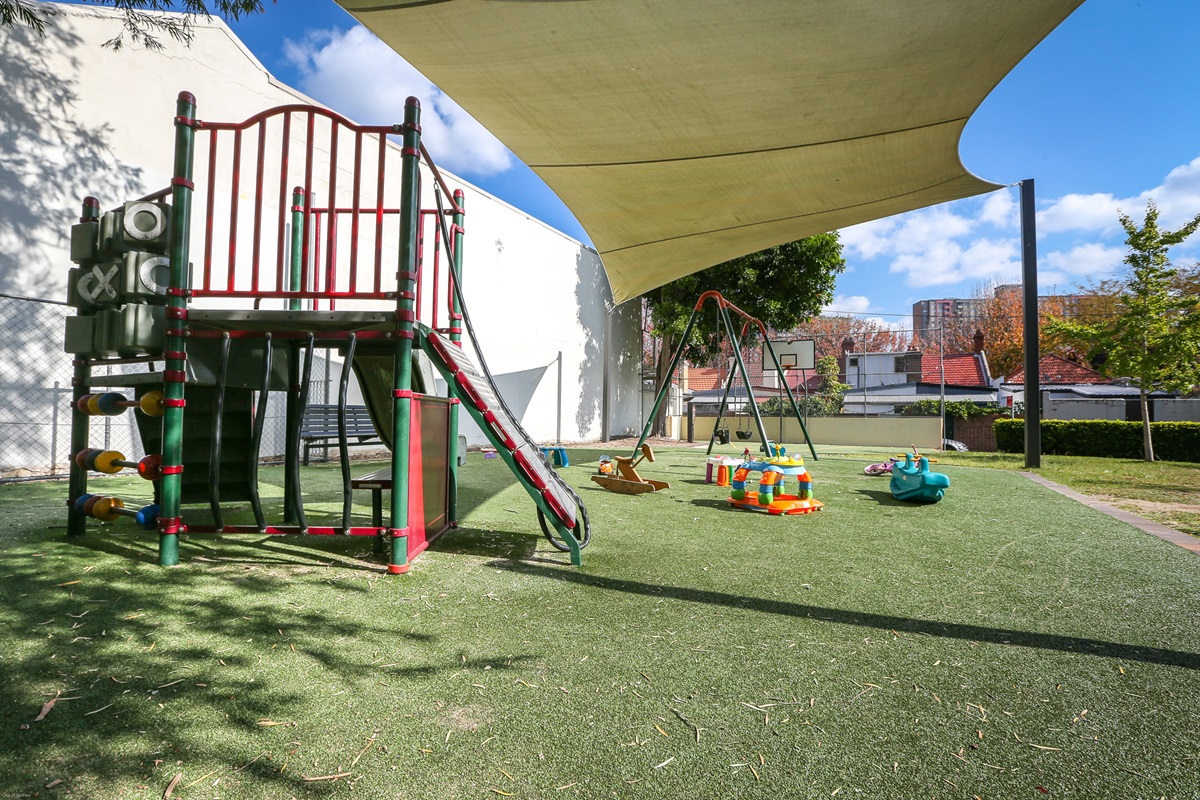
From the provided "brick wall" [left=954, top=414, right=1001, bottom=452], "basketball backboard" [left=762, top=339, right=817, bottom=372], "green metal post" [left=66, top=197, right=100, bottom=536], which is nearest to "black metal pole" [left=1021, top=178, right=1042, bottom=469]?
"basketball backboard" [left=762, top=339, right=817, bottom=372]

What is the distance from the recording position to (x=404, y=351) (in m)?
3.23

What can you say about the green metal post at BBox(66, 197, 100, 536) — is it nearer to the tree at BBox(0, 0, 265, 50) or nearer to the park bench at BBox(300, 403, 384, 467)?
the tree at BBox(0, 0, 265, 50)

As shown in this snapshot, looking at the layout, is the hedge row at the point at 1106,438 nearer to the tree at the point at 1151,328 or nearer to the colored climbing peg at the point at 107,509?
the tree at the point at 1151,328

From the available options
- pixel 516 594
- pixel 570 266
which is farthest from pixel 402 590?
pixel 570 266

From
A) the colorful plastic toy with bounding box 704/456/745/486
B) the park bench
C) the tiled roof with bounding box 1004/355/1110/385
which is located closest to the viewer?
the colorful plastic toy with bounding box 704/456/745/486

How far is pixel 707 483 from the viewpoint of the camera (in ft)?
24.9

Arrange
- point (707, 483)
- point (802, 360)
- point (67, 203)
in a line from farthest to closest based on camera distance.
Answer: point (802, 360) < point (707, 483) < point (67, 203)

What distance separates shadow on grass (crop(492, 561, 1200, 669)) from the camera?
7.26 feet

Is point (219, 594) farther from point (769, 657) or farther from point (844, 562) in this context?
point (844, 562)

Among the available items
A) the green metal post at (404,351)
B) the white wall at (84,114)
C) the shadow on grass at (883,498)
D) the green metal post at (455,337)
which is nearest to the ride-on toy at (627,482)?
the shadow on grass at (883,498)

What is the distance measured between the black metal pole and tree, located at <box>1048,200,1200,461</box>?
2.92m

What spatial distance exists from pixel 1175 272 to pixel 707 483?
39.5 feet

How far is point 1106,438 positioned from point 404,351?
17350 mm

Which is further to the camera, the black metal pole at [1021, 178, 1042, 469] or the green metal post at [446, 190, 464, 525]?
the black metal pole at [1021, 178, 1042, 469]
